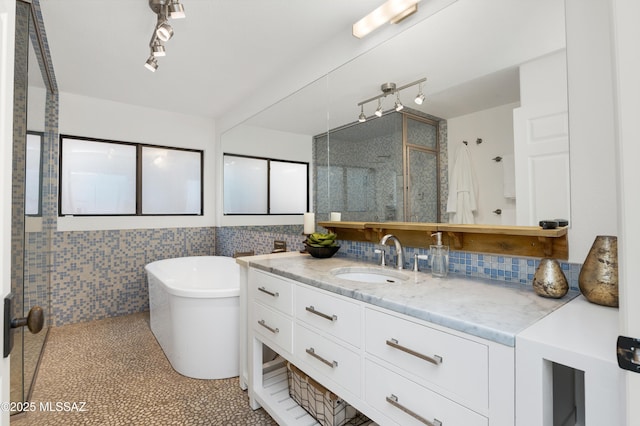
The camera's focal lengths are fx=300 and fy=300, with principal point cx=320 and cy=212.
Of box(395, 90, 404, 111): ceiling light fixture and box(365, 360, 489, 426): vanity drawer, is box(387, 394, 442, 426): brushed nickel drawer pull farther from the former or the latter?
box(395, 90, 404, 111): ceiling light fixture

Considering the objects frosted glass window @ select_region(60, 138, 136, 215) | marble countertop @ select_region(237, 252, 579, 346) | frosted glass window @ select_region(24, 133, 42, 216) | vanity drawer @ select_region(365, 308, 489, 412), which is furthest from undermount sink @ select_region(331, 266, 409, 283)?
frosted glass window @ select_region(60, 138, 136, 215)

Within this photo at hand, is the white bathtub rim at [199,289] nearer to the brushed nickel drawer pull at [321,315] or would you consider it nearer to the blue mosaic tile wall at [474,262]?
the blue mosaic tile wall at [474,262]

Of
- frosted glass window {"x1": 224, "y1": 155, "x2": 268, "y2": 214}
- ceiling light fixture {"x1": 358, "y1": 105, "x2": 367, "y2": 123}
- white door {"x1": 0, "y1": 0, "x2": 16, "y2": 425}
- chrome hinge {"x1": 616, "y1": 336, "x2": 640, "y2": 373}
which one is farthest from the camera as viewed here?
frosted glass window {"x1": 224, "y1": 155, "x2": 268, "y2": 214}

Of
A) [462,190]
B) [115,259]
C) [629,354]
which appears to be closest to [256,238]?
[115,259]

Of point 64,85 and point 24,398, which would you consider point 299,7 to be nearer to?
point 64,85

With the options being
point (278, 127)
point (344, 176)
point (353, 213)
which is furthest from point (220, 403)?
point (278, 127)

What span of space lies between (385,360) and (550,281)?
672mm

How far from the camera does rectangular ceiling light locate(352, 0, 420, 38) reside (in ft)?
5.55

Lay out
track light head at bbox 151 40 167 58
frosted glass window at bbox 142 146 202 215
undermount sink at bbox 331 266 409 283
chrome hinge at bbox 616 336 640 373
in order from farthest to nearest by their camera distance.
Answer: frosted glass window at bbox 142 146 202 215
track light head at bbox 151 40 167 58
undermount sink at bbox 331 266 409 283
chrome hinge at bbox 616 336 640 373

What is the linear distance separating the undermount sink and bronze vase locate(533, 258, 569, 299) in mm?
652

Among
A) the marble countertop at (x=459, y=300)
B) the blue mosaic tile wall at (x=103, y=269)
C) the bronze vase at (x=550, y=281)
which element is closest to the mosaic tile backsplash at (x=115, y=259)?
the blue mosaic tile wall at (x=103, y=269)

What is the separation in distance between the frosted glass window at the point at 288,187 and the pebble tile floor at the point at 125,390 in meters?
1.53

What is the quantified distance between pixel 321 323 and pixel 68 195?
11.3 ft

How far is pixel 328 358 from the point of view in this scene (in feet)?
4.33
